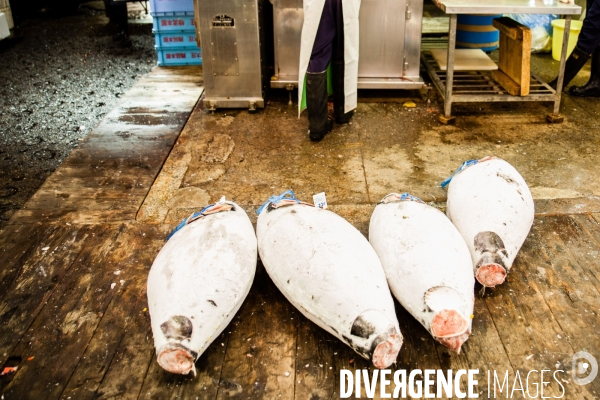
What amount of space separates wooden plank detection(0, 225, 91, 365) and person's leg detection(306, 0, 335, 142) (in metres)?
1.92

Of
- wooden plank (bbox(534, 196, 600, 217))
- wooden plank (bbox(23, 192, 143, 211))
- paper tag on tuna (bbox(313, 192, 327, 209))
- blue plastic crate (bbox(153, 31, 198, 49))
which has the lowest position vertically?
wooden plank (bbox(534, 196, 600, 217))

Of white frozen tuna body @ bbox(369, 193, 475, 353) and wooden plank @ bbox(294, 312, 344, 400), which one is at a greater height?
white frozen tuna body @ bbox(369, 193, 475, 353)

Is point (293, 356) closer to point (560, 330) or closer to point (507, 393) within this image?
point (507, 393)

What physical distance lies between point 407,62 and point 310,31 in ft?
4.07

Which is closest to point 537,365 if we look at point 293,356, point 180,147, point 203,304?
point 293,356

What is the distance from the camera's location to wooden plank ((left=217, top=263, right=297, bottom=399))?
210 cm

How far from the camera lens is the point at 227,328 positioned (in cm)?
239

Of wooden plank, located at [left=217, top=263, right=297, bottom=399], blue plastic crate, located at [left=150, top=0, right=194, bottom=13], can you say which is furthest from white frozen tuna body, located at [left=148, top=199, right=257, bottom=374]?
blue plastic crate, located at [left=150, top=0, right=194, bottom=13]

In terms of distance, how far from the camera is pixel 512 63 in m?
4.75

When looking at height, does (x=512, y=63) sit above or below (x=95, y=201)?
above

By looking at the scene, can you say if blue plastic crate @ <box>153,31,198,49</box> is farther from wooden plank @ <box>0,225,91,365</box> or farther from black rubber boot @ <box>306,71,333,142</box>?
wooden plank @ <box>0,225,91,365</box>

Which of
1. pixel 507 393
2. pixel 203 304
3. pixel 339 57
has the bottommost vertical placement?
pixel 507 393

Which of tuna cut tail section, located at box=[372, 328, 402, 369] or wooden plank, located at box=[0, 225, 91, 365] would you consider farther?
wooden plank, located at box=[0, 225, 91, 365]

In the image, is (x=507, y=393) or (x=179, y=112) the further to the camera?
(x=179, y=112)
